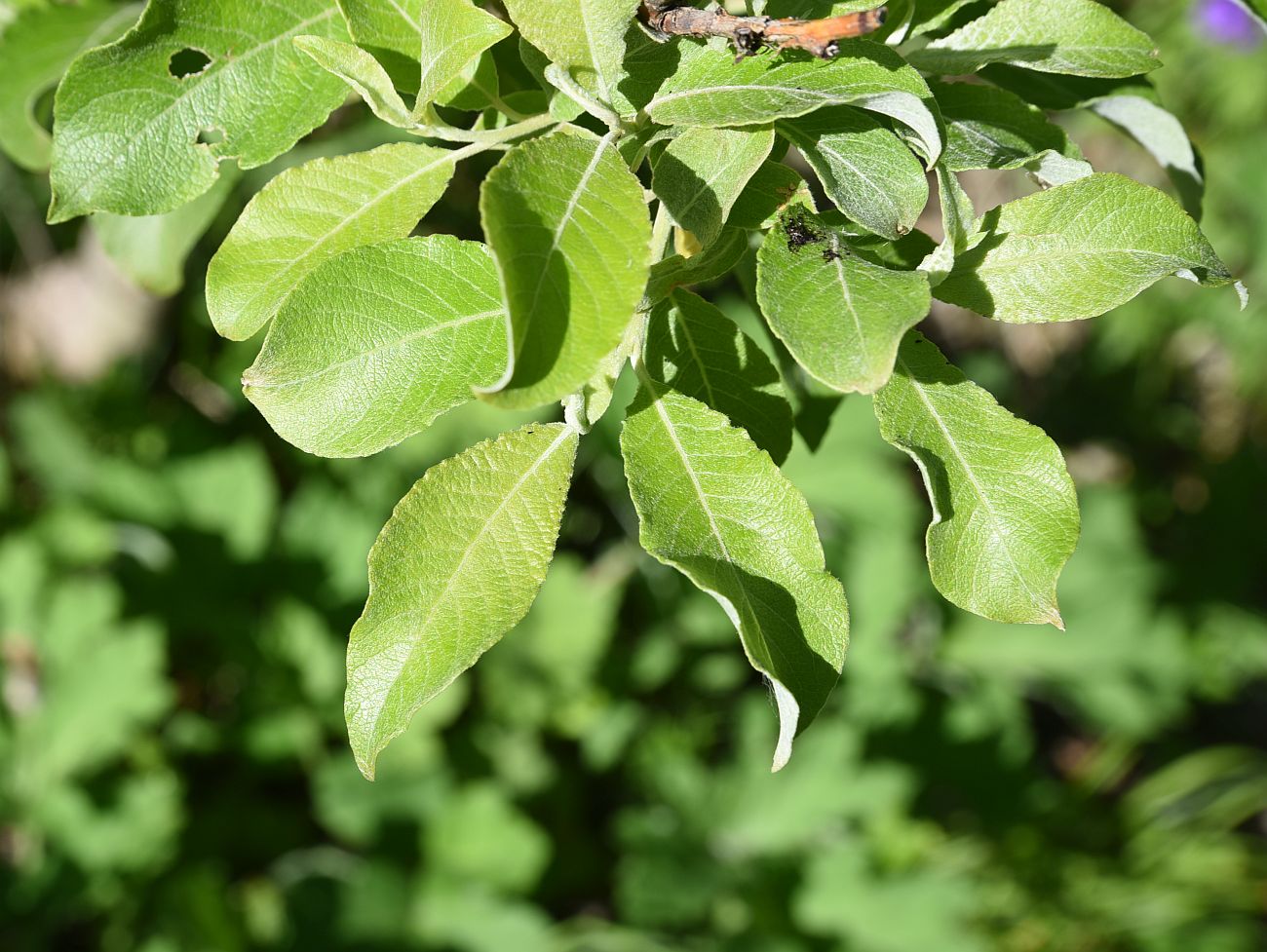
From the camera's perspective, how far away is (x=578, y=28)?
1.95 ft

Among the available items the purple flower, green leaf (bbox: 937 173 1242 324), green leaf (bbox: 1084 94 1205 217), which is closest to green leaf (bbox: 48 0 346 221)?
green leaf (bbox: 937 173 1242 324)

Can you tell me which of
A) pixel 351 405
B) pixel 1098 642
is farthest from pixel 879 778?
pixel 351 405

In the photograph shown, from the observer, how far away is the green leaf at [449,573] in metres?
0.62

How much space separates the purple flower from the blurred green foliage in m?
1.36

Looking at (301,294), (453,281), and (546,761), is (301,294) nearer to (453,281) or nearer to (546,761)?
(453,281)

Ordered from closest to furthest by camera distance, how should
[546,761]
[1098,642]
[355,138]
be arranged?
[355,138] → [546,761] → [1098,642]

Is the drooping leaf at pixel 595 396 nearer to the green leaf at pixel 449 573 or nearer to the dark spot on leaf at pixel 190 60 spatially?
the green leaf at pixel 449 573

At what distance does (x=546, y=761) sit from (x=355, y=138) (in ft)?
4.78

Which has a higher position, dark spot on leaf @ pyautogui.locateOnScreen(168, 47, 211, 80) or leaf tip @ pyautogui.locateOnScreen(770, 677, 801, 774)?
dark spot on leaf @ pyautogui.locateOnScreen(168, 47, 211, 80)

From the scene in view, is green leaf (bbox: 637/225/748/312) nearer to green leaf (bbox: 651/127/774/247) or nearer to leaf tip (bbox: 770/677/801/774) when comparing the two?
green leaf (bbox: 651/127/774/247)

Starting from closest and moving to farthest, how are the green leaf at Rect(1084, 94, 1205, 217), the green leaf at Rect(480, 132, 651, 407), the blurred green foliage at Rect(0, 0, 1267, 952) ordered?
the green leaf at Rect(480, 132, 651, 407), the green leaf at Rect(1084, 94, 1205, 217), the blurred green foliage at Rect(0, 0, 1267, 952)

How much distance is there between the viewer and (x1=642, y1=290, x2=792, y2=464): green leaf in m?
0.69

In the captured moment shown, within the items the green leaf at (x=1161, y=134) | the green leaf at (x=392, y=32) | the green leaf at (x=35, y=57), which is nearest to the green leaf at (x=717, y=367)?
the green leaf at (x=392, y=32)

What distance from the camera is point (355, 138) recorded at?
1.58 meters
